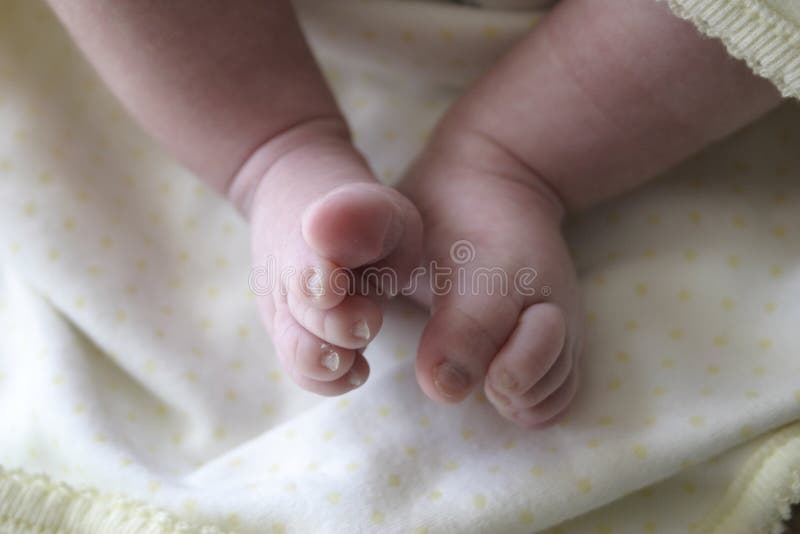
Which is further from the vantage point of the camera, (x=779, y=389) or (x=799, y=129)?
(x=799, y=129)

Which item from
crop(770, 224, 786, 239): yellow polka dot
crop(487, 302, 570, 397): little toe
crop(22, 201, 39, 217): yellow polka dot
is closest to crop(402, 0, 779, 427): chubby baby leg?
crop(487, 302, 570, 397): little toe

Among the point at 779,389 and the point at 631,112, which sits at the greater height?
the point at 631,112

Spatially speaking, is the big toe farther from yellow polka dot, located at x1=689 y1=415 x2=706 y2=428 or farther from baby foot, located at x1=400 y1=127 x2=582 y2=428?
yellow polka dot, located at x1=689 y1=415 x2=706 y2=428

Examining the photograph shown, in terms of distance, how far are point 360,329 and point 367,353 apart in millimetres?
180

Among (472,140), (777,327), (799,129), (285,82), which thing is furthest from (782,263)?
(285,82)

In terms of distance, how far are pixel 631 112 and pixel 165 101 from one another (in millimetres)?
397

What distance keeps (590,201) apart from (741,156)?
192mm

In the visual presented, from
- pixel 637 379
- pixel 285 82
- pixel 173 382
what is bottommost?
pixel 173 382

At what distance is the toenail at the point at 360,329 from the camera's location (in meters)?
A: 0.50

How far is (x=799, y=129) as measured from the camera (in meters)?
0.80

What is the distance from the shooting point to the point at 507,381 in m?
0.54

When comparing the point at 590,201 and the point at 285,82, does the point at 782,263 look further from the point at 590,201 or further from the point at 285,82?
the point at 285,82

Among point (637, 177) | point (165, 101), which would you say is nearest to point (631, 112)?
point (637, 177)

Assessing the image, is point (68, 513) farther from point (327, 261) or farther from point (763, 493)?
point (763, 493)
